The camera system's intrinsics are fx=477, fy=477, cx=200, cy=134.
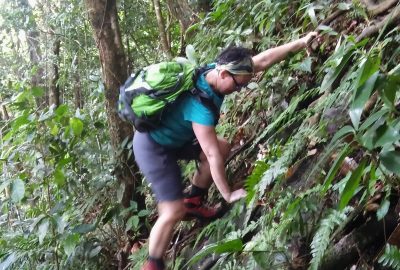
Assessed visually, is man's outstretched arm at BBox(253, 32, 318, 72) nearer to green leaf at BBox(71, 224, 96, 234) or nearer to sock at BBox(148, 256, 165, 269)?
sock at BBox(148, 256, 165, 269)

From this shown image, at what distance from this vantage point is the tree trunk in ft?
15.9

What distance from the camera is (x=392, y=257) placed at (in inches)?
74.0

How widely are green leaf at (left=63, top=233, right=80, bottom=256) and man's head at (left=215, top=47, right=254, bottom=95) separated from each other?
2111mm

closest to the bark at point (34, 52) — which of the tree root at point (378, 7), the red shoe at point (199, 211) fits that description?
the red shoe at point (199, 211)

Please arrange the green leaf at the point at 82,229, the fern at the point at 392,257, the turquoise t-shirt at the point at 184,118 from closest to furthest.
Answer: the fern at the point at 392,257 < the turquoise t-shirt at the point at 184,118 < the green leaf at the point at 82,229

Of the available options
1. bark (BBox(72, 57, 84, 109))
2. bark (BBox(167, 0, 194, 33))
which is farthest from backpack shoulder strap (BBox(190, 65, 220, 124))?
bark (BBox(72, 57, 84, 109))

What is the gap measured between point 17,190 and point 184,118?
5.72 ft

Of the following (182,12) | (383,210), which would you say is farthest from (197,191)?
(182,12)

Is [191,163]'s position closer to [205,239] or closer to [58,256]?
[205,239]

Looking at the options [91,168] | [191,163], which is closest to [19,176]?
[91,168]

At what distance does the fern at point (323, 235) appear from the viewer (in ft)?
6.98

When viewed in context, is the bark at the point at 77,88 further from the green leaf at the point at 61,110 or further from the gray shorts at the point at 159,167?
the gray shorts at the point at 159,167

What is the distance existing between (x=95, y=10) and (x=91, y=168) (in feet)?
5.49

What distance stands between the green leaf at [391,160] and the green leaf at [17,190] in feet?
11.0
